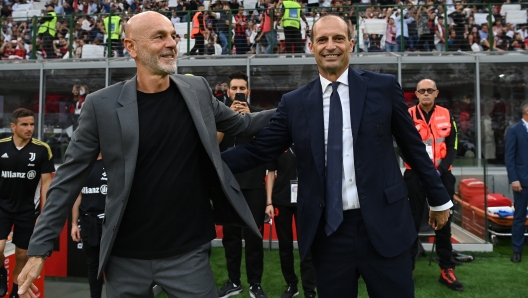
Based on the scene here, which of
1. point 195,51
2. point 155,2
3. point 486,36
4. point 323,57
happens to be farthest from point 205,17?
point 323,57

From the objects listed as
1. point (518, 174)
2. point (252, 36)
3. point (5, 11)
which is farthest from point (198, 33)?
point (518, 174)

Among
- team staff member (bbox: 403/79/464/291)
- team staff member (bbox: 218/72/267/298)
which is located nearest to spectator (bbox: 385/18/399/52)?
team staff member (bbox: 403/79/464/291)

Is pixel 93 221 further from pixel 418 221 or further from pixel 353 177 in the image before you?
pixel 418 221

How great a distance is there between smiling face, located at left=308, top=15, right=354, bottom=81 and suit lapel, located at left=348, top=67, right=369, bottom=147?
8 cm

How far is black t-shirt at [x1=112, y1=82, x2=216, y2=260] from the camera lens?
223cm

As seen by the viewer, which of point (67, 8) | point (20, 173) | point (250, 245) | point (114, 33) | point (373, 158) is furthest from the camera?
point (67, 8)

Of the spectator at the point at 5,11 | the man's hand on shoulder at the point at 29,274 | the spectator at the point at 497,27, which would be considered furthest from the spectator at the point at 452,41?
the spectator at the point at 5,11

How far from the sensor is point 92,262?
14.2 feet

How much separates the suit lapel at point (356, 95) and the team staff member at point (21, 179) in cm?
413

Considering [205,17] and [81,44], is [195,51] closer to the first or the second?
[205,17]

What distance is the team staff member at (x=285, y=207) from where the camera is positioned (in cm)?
489

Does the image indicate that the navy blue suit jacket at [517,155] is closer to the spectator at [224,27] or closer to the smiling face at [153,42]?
the smiling face at [153,42]

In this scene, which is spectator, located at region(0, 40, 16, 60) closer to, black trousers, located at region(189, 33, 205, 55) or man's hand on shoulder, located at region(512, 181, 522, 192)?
black trousers, located at region(189, 33, 205, 55)

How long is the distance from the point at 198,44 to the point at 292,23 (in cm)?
271
